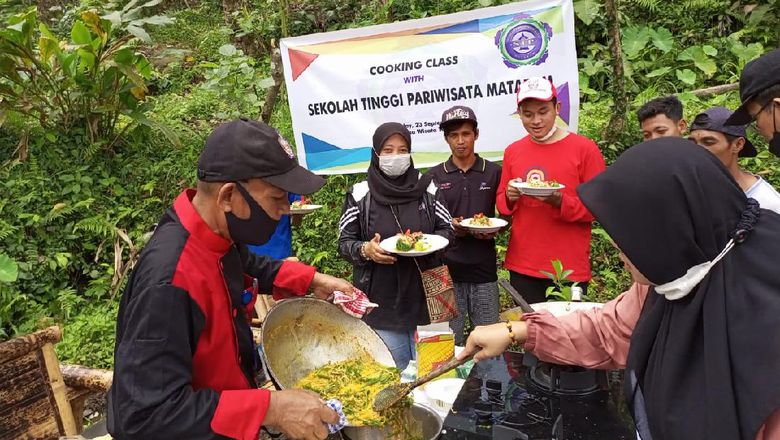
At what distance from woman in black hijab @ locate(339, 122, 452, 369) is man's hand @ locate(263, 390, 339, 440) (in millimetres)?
1576

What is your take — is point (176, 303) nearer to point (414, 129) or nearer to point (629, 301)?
point (629, 301)

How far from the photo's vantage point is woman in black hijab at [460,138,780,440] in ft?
4.29

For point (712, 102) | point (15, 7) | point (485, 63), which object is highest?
point (15, 7)

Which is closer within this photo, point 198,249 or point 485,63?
point 198,249

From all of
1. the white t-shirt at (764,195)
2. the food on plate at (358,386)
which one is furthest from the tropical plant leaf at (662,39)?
the food on plate at (358,386)

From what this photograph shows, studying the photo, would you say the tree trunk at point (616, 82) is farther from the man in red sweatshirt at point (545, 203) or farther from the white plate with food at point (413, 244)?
the white plate with food at point (413, 244)

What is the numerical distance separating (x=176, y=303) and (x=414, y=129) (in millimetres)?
4149

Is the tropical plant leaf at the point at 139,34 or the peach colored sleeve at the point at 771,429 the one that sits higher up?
the tropical plant leaf at the point at 139,34

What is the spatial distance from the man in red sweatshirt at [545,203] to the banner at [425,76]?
4.54ft

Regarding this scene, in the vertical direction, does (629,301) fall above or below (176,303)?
below

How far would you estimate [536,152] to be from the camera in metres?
3.71

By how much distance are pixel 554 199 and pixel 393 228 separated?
1.02 metres

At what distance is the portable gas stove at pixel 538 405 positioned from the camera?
1682 millimetres

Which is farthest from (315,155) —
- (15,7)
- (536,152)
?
(15,7)
